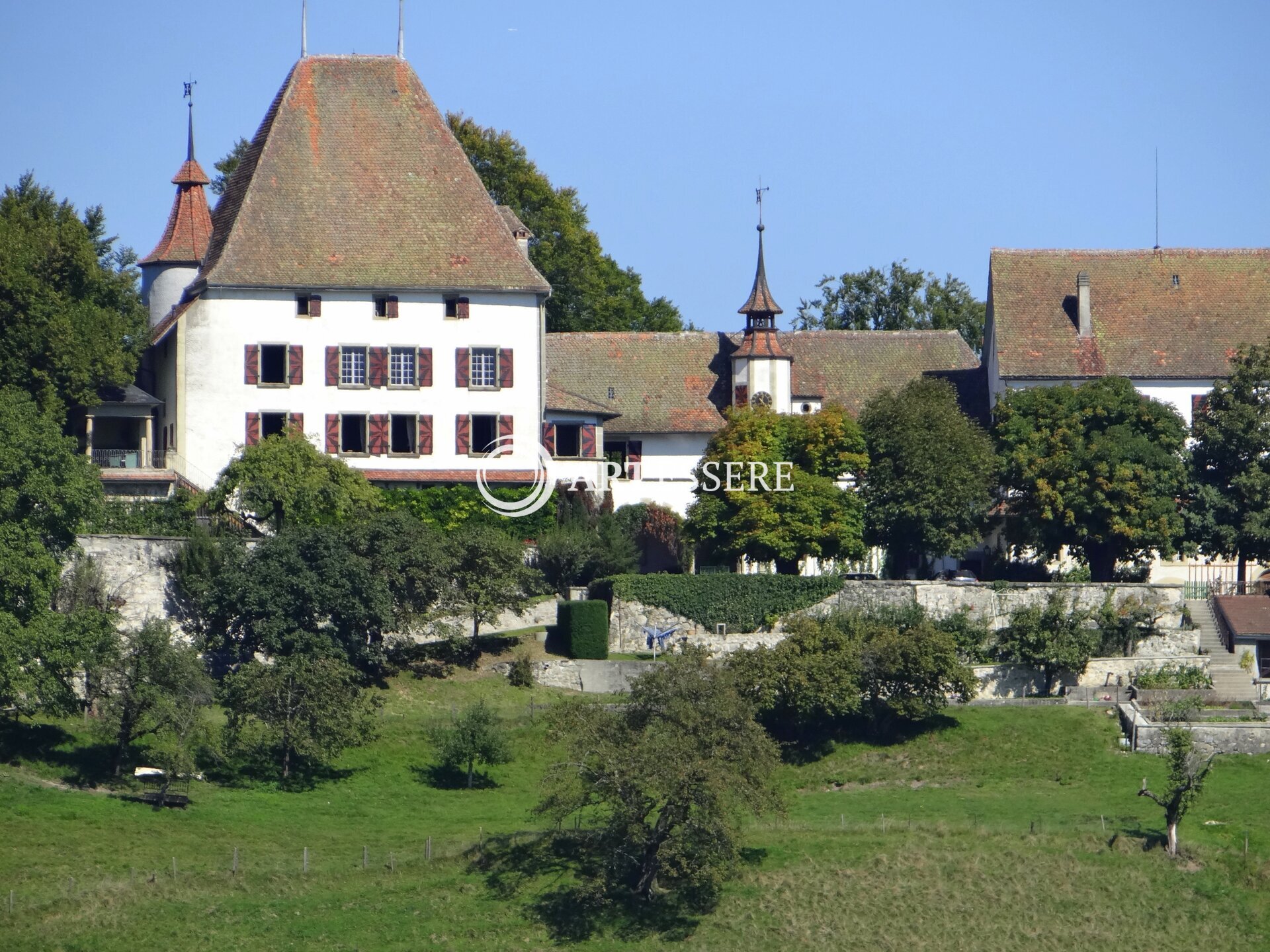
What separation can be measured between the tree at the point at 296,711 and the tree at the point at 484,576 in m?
6.06

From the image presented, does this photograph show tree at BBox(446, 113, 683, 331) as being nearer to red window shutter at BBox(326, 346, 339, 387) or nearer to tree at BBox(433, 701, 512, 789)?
red window shutter at BBox(326, 346, 339, 387)

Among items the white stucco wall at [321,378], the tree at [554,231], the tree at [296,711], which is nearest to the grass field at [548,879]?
the tree at [296,711]

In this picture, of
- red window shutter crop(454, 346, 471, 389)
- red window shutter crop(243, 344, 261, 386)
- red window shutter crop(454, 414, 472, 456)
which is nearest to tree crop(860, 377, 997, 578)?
red window shutter crop(454, 414, 472, 456)

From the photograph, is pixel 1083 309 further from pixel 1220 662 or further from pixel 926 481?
pixel 1220 662

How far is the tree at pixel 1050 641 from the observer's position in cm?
6100

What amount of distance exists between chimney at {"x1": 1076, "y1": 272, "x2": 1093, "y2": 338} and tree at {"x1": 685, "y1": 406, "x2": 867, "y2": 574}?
1120 centimetres

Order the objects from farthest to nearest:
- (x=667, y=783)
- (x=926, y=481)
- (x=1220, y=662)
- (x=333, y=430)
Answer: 1. (x=333, y=430)
2. (x=926, y=481)
3. (x=1220, y=662)
4. (x=667, y=783)

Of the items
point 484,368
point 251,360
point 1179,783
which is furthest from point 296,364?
point 1179,783

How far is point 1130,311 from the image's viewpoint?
74.8 metres

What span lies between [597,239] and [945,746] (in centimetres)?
3022

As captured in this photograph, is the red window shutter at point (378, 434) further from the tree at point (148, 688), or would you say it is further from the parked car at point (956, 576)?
the parked car at point (956, 576)

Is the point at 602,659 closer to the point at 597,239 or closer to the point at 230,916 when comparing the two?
the point at 230,916

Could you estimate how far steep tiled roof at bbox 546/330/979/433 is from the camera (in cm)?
7438

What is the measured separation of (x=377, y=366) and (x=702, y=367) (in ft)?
42.6
